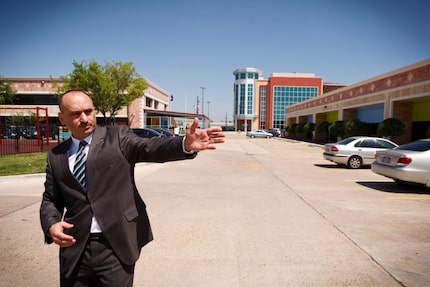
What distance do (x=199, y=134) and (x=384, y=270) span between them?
122 inches

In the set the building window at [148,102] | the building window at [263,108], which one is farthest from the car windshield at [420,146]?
the building window at [263,108]

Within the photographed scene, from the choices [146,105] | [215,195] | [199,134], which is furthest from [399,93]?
[146,105]

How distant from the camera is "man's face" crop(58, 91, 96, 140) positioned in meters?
1.84

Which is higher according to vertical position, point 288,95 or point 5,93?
point 288,95

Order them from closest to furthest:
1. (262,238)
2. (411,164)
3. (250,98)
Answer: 1. (262,238)
2. (411,164)
3. (250,98)

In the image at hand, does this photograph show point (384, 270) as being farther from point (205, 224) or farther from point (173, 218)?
point (173, 218)

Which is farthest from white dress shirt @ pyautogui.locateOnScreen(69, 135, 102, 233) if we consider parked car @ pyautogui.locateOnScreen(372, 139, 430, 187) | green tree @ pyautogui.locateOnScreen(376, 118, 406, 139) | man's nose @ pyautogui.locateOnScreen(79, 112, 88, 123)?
green tree @ pyautogui.locateOnScreen(376, 118, 406, 139)

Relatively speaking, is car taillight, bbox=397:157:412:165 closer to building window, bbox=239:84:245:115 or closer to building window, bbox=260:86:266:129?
building window, bbox=260:86:266:129

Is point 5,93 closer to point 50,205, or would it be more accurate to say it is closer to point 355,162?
point 355,162

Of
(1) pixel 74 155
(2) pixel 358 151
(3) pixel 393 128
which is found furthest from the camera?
(3) pixel 393 128

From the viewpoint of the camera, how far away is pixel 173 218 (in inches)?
207

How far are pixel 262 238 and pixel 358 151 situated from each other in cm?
1003

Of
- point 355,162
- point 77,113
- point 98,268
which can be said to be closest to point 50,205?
point 98,268

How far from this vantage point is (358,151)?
41.0 feet
